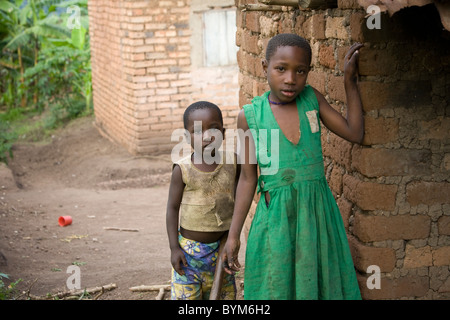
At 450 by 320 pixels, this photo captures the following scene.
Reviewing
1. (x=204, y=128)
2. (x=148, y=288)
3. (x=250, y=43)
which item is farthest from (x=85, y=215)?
(x=204, y=128)

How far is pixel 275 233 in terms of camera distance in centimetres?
254

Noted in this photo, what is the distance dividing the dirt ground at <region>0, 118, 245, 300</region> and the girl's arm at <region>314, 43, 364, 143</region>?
2.03 m

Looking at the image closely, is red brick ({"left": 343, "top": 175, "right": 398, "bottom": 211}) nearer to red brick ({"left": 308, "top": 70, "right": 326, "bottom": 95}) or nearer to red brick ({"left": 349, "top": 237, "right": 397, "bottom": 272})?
red brick ({"left": 349, "top": 237, "right": 397, "bottom": 272})

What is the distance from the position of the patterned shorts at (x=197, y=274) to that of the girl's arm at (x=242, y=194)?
0.38 metres

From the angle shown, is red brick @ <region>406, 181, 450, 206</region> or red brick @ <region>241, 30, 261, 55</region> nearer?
red brick @ <region>406, 181, 450, 206</region>

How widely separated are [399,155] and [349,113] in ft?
1.22

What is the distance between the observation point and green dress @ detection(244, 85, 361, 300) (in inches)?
98.8

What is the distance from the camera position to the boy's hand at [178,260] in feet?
9.79

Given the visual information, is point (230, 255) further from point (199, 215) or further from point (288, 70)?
point (288, 70)

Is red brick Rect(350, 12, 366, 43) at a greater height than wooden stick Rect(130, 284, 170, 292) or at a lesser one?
greater

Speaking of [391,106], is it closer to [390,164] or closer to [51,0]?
[390,164]

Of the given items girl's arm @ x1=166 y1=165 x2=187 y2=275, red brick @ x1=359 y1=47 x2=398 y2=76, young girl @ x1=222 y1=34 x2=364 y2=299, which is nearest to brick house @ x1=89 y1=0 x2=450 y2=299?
red brick @ x1=359 y1=47 x2=398 y2=76

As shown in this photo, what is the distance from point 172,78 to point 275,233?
22.6 feet

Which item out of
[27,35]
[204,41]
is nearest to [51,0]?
[27,35]
